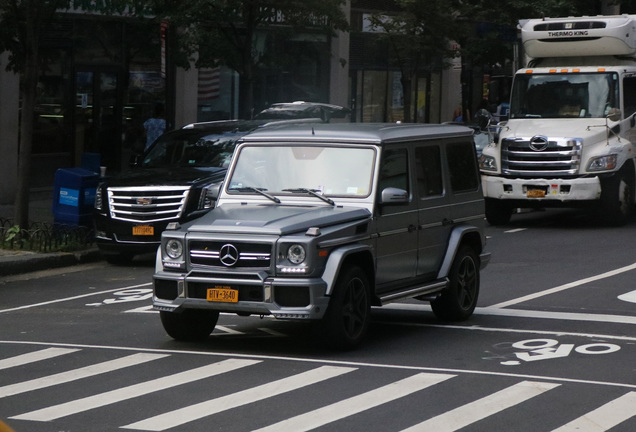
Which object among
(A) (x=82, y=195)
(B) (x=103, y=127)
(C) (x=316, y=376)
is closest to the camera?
(C) (x=316, y=376)

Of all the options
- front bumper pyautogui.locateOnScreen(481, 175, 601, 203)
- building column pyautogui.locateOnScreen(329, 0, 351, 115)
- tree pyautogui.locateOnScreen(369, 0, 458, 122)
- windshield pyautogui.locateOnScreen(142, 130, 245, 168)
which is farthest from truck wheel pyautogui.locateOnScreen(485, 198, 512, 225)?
building column pyautogui.locateOnScreen(329, 0, 351, 115)

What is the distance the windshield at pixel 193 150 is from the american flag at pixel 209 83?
12.7 meters

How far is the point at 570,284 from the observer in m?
14.9

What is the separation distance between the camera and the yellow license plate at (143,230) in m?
16.9

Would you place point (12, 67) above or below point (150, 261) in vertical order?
above

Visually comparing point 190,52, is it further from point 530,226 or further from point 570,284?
point 570,284

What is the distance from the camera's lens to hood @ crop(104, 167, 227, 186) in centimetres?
1716

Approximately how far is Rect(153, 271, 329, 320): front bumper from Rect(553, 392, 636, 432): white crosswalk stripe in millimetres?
2505

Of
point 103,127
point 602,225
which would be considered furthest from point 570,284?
point 103,127

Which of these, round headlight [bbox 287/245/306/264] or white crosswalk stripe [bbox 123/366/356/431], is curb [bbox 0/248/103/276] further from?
white crosswalk stripe [bbox 123/366/356/431]

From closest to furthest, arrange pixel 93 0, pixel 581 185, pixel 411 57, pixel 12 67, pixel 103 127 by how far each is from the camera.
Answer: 1. pixel 12 67
2. pixel 581 185
3. pixel 93 0
4. pixel 103 127
5. pixel 411 57

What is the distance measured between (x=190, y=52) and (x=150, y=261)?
7.36m

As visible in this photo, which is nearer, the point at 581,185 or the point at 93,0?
the point at 581,185

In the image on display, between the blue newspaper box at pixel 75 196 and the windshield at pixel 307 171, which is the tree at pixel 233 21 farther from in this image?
the windshield at pixel 307 171
